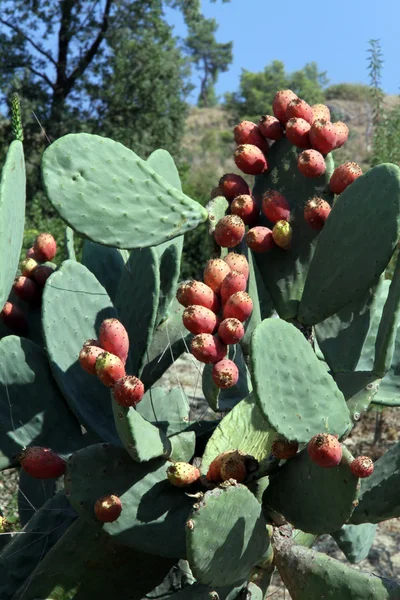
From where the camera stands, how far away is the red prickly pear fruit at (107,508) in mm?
1305

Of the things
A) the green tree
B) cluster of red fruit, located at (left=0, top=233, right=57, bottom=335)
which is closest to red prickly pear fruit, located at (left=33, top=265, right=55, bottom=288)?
cluster of red fruit, located at (left=0, top=233, right=57, bottom=335)

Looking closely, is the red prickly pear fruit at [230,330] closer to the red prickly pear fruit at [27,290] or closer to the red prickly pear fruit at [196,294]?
the red prickly pear fruit at [196,294]

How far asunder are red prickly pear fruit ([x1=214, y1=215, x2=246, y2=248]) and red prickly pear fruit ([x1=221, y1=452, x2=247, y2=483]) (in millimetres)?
413

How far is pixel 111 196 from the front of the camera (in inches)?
56.9

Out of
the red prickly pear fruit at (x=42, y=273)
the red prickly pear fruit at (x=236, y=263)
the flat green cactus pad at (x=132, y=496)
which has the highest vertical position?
the red prickly pear fruit at (x=236, y=263)

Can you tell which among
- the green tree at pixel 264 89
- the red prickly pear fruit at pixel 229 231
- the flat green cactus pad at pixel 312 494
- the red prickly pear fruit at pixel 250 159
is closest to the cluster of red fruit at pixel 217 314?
the red prickly pear fruit at pixel 229 231

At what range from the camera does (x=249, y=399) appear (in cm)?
157

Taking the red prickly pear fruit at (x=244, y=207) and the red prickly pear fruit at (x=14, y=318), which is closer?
the red prickly pear fruit at (x=244, y=207)

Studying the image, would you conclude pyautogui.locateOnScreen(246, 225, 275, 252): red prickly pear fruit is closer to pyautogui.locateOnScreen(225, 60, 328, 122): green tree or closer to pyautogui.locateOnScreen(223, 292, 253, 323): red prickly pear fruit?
pyautogui.locateOnScreen(223, 292, 253, 323): red prickly pear fruit

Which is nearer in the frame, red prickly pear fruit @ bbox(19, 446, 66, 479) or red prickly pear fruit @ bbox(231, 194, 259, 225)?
red prickly pear fruit @ bbox(19, 446, 66, 479)

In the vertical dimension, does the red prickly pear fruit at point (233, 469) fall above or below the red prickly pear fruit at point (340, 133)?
below

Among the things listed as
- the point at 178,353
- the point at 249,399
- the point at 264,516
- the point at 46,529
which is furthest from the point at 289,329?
the point at 46,529

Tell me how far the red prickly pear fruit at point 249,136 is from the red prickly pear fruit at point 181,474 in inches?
28.1

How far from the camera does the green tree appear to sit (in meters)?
30.9
